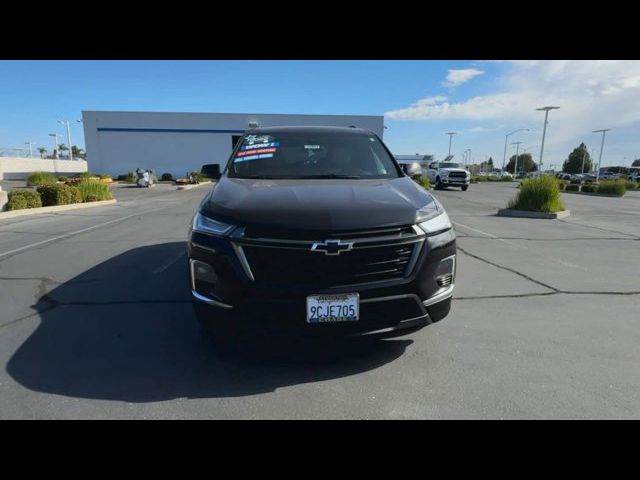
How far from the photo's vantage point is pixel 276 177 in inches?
147

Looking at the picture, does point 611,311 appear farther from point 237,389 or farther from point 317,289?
point 237,389

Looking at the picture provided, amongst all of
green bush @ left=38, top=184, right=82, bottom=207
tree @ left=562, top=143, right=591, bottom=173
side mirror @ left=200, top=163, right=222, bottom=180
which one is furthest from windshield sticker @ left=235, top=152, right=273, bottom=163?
tree @ left=562, top=143, right=591, bottom=173

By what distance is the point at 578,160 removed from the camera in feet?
313

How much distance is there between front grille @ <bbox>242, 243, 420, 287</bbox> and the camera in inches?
99.7

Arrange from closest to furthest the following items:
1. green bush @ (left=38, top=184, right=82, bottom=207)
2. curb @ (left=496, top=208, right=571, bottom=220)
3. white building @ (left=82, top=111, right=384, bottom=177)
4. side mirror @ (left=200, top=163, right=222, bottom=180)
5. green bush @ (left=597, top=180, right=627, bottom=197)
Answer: side mirror @ (left=200, top=163, right=222, bottom=180) → curb @ (left=496, top=208, right=571, bottom=220) → green bush @ (left=38, top=184, right=82, bottom=207) → green bush @ (left=597, top=180, right=627, bottom=197) → white building @ (left=82, top=111, right=384, bottom=177)

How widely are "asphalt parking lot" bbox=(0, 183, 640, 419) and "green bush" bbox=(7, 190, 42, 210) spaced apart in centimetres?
840

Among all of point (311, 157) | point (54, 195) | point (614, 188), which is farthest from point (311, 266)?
point (614, 188)

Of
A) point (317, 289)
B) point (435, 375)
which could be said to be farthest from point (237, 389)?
point (435, 375)

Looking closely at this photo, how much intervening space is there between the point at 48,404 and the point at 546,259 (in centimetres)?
680

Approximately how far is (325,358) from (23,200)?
13.7 meters

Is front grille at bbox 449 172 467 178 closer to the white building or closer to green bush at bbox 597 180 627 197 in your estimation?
green bush at bbox 597 180 627 197

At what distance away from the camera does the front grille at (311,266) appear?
8.31 ft

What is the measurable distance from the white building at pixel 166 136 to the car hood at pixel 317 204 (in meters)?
36.6
